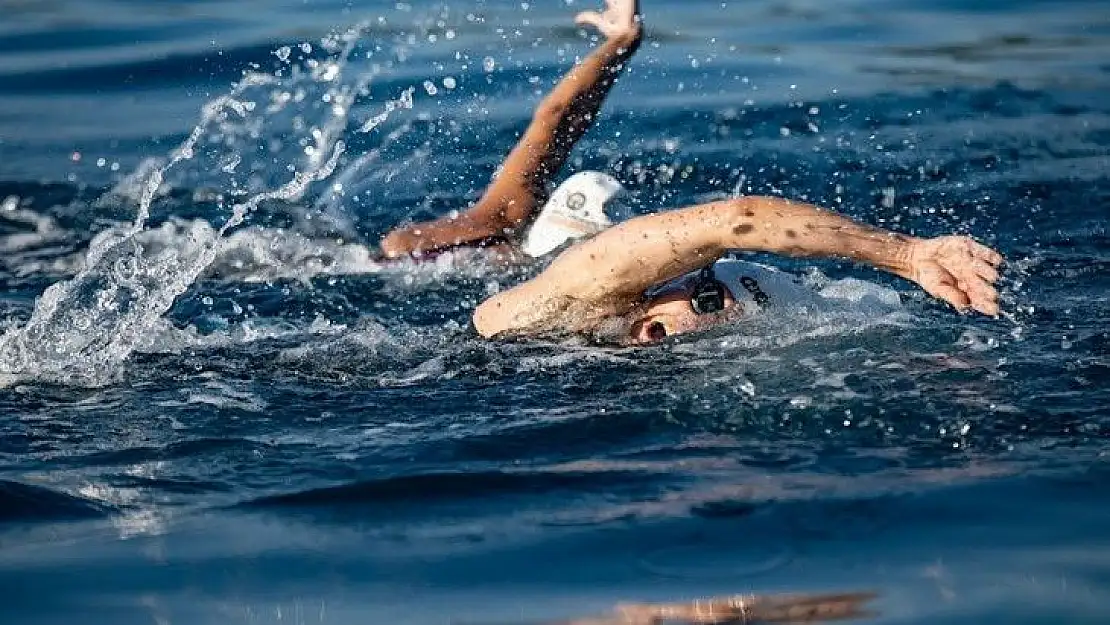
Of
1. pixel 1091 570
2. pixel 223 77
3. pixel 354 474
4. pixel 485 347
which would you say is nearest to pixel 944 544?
pixel 1091 570

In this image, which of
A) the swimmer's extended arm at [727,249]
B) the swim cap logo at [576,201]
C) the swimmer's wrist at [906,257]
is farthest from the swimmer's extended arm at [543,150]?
the swimmer's wrist at [906,257]

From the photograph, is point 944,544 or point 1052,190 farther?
point 1052,190

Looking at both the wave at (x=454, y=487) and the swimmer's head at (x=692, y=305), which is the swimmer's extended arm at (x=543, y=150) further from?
the wave at (x=454, y=487)

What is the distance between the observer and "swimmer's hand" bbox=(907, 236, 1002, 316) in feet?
15.9

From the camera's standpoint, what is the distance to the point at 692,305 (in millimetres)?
6289

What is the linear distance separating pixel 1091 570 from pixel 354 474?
7.19ft

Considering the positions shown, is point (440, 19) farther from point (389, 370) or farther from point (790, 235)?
point (790, 235)

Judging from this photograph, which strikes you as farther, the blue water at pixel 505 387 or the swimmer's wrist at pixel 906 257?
the swimmer's wrist at pixel 906 257

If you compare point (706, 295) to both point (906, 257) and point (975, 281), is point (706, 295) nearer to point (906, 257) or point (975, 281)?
point (906, 257)

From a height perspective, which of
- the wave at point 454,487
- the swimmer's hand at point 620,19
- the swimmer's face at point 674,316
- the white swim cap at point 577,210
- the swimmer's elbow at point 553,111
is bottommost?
the wave at point 454,487

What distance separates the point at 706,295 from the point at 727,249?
705mm

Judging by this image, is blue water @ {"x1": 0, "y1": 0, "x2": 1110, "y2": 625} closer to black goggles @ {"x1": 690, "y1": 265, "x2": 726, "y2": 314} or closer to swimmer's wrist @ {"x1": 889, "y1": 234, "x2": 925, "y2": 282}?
black goggles @ {"x1": 690, "y1": 265, "x2": 726, "y2": 314}

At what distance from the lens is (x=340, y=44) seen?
41.8 feet

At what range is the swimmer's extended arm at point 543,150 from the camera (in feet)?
Answer: 26.2
